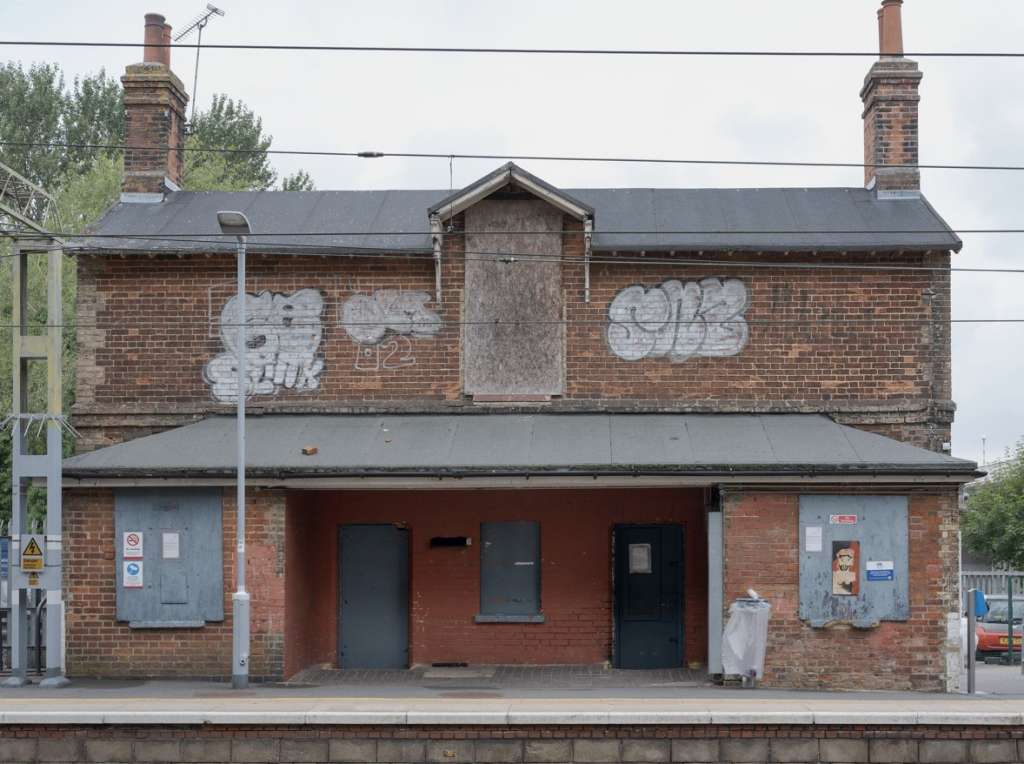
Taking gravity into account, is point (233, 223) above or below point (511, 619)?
above

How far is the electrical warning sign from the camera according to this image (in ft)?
57.8

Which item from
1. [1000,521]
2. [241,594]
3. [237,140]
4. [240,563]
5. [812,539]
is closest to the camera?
[241,594]

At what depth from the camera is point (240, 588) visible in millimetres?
17031

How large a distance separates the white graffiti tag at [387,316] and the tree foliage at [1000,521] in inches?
1059

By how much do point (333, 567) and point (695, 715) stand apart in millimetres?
8120

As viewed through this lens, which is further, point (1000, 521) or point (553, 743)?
point (1000, 521)

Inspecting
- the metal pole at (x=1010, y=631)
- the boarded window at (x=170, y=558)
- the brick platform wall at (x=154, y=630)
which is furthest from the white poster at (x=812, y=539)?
the metal pole at (x=1010, y=631)

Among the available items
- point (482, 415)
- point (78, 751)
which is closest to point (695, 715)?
point (78, 751)

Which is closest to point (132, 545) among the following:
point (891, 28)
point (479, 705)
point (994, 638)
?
point (479, 705)

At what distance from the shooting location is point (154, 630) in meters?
18.1

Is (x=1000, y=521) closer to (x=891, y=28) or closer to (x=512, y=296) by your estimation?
(x=891, y=28)

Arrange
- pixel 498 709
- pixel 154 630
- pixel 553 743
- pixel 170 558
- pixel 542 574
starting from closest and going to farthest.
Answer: pixel 553 743 < pixel 498 709 < pixel 154 630 < pixel 170 558 < pixel 542 574

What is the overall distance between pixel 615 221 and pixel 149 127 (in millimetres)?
7602

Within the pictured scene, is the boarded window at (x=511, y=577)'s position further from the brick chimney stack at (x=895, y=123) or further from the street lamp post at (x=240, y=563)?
the brick chimney stack at (x=895, y=123)
